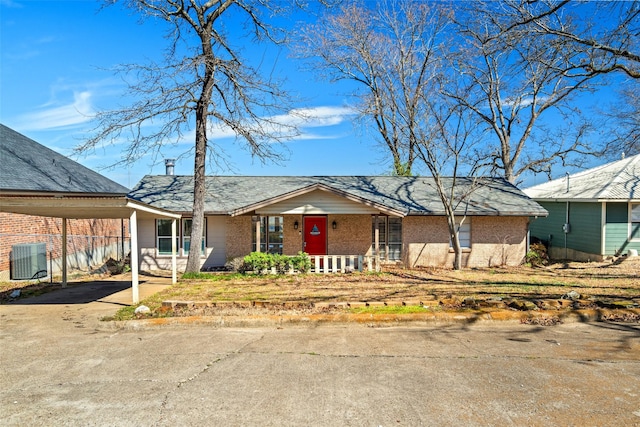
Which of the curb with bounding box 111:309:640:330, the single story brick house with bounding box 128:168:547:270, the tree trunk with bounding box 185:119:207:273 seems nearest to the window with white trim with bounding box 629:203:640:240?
the single story brick house with bounding box 128:168:547:270

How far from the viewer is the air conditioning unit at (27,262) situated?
1354cm

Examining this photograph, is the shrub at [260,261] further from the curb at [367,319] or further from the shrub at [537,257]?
the shrub at [537,257]

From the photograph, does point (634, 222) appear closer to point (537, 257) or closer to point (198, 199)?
point (537, 257)

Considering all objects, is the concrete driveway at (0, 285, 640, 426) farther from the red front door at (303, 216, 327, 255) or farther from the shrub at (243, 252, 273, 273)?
the red front door at (303, 216, 327, 255)

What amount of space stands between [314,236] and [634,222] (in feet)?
44.6

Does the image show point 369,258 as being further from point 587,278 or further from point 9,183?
point 9,183

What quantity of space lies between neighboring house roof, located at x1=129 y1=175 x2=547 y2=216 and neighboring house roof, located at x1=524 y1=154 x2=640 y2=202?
2509 millimetres

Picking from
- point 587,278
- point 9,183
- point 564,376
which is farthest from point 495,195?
point 9,183

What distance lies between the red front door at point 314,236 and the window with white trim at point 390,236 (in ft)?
6.90

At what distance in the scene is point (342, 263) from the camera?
15242mm

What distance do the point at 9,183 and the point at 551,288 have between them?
17225 mm

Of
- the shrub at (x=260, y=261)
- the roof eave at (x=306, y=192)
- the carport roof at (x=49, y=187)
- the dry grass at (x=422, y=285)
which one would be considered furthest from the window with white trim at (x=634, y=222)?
the carport roof at (x=49, y=187)

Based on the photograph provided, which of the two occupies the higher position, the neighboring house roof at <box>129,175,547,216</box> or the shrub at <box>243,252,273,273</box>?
the neighboring house roof at <box>129,175,547,216</box>

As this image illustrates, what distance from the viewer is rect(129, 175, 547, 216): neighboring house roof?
16.2 meters
